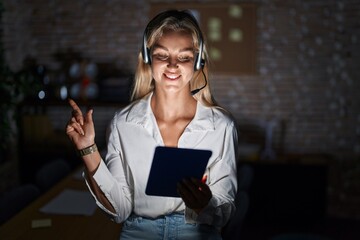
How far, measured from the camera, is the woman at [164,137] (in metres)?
1.99

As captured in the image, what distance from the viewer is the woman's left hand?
184cm

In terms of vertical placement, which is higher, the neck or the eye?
the eye

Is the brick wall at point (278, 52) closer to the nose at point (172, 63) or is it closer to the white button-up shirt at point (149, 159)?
the white button-up shirt at point (149, 159)

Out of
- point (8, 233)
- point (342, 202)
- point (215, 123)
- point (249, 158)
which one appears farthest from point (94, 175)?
point (342, 202)

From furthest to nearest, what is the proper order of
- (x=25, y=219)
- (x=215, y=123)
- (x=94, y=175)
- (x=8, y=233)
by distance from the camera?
(x=25, y=219), (x=8, y=233), (x=215, y=123), (x=94, y=175)

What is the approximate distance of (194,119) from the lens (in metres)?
2.15

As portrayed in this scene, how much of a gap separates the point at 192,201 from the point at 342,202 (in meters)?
3.85

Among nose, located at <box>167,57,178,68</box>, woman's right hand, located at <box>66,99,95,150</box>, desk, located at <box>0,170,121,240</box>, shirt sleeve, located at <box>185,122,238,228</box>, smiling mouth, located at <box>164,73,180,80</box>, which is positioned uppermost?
nose, located at <box>167,57,178,68</box>

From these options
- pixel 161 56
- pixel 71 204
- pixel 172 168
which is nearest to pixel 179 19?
pixel 161 56

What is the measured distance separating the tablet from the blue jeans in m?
0.21

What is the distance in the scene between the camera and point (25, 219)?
9.36 feet

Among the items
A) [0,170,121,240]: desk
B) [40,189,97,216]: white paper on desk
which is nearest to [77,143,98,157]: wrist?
[0,170,121,240]: desk

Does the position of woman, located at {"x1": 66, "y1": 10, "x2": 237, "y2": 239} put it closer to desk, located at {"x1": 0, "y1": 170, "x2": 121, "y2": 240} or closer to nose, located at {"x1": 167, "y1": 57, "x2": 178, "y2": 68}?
nose, located at {"x1": 167, "y1": 57, "x2": 178, "y2": 68}

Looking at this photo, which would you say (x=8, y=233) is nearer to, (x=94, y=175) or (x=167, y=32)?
(x=94, y=175)
